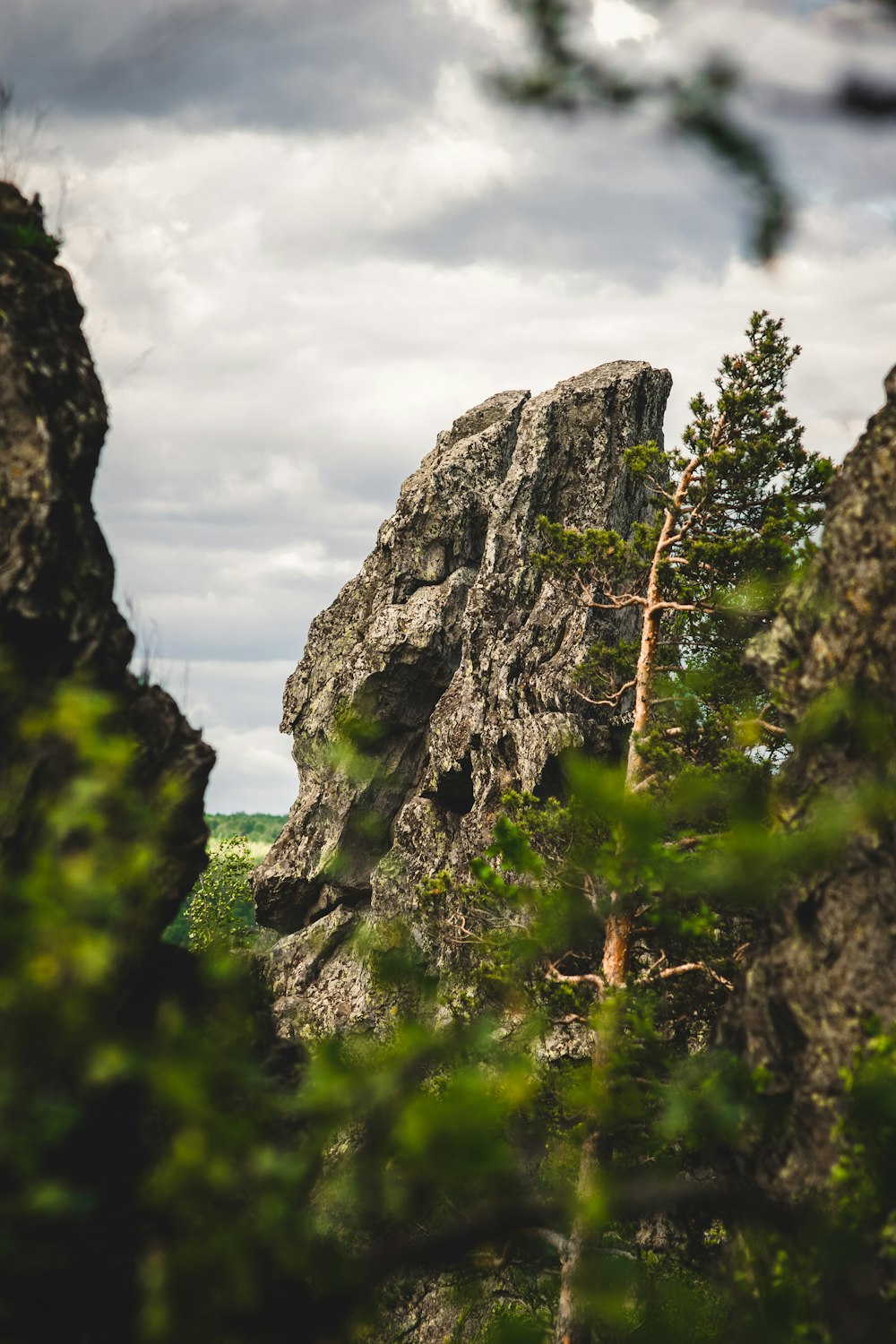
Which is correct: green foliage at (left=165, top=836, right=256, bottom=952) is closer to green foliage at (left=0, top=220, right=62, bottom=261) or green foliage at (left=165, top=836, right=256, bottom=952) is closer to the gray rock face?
the gray rock face

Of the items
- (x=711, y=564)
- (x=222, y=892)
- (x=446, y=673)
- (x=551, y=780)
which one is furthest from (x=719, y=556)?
(x=222, y=892)

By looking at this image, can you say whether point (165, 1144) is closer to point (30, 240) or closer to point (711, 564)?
point (30, 240)

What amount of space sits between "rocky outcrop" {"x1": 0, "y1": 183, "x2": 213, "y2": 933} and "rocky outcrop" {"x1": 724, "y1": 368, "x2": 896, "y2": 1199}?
5.12 meters

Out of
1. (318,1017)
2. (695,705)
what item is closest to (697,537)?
(695,705)

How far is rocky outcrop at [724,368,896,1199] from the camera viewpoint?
303 inches

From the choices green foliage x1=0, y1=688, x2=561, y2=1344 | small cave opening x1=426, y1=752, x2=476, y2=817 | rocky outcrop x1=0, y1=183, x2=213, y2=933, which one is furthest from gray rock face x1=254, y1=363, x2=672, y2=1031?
green foliage x1=0, y1=688, x2=561, y2=1344

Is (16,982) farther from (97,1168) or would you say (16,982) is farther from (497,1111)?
(97,1168)

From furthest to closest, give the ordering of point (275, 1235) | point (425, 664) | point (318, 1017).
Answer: point (425, 664) → point (318, 1017) → point (275, 1235)

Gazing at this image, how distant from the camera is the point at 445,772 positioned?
30062mm

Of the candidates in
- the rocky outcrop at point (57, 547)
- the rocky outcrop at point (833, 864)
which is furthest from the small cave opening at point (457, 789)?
the rocky outcrop at point (57, 547)

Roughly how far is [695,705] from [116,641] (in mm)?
9974

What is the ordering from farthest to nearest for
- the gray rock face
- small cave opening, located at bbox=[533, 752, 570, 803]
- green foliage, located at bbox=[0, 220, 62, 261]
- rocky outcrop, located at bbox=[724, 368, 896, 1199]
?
the gray rock face, small cave opening, located at bbox=[533, 752, 570, 803], green foliage, located at bbox=[0, 220, 62, 261], rocky outcrop, located at bbox=[724, 368, 896, 1199]

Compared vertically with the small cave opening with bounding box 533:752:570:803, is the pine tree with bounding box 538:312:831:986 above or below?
above

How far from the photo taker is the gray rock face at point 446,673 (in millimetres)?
27906
